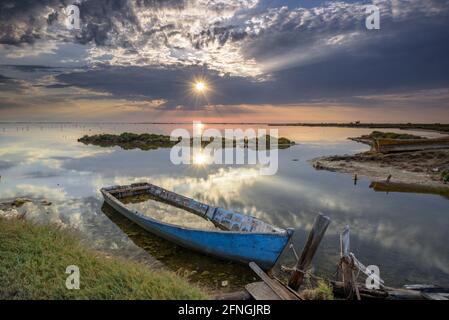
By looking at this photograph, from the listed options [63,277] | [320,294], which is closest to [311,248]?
[320,294]

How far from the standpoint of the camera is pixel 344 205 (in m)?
16.2

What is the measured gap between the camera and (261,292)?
6.66 metres

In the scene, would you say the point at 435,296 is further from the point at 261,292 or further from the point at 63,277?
the point at 63,277

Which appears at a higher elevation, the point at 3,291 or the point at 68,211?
the point at 3,291

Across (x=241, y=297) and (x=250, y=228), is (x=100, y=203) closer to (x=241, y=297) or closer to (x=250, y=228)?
(x=250, y=228)

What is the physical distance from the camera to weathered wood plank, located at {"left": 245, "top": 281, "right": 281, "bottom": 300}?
646 cm

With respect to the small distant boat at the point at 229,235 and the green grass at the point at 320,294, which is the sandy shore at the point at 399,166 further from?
the green grass at the point at 320,294

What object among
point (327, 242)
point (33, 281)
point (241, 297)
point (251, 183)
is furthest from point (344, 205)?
point (33, 281)

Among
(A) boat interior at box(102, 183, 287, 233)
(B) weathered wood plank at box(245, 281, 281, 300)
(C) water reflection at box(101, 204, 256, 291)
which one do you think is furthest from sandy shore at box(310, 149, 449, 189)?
(B) weathered wood plank at box(245, 281, 281, 300)

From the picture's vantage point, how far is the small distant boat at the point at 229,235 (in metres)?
8.58

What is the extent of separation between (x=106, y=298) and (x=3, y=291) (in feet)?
7.05

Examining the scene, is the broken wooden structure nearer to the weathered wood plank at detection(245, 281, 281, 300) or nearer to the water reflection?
the weathered wood plank at detection(245, 281, 281, 300)

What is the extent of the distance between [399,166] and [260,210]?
17177 millimetres

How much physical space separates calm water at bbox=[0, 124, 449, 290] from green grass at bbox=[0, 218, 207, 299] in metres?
2.50
